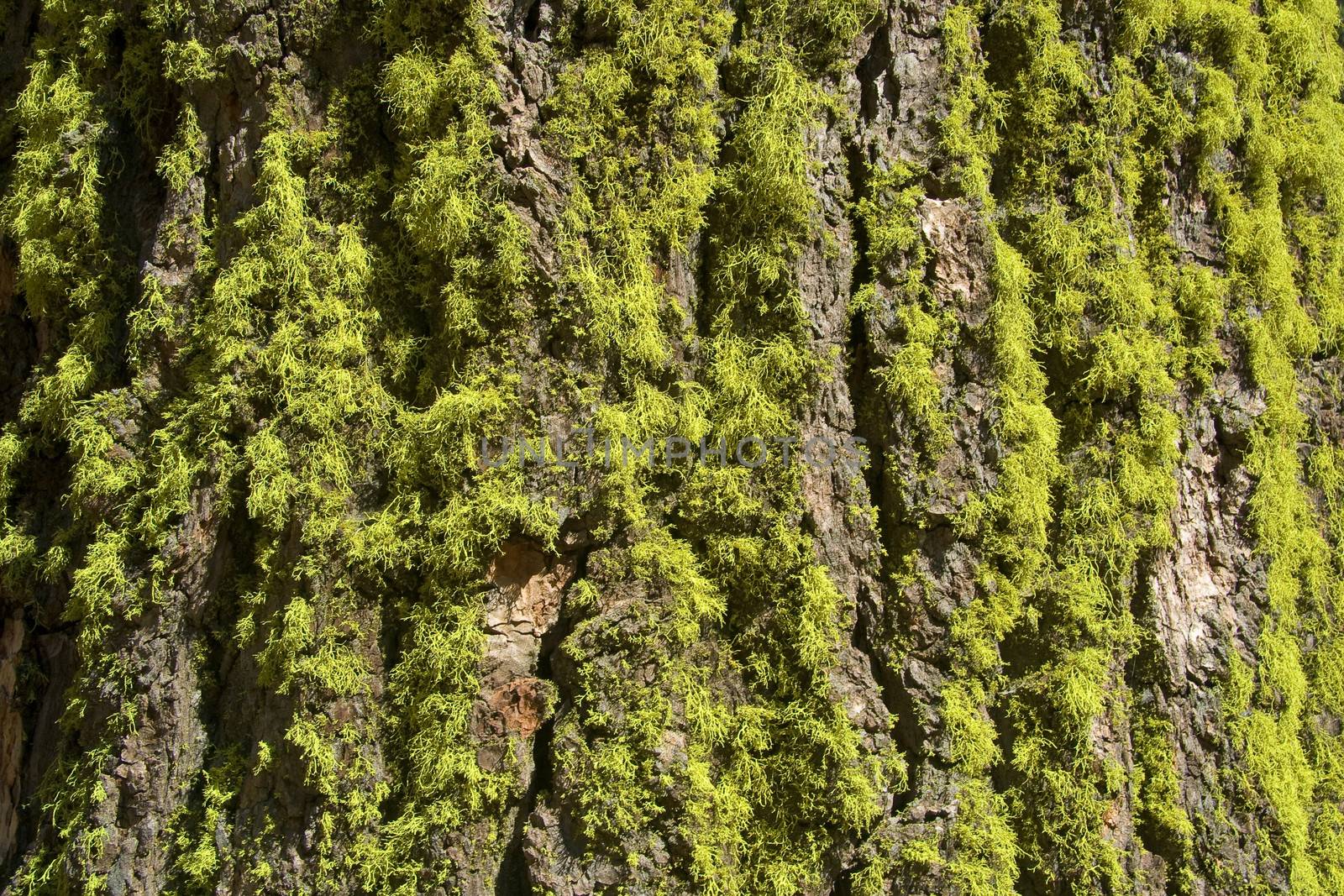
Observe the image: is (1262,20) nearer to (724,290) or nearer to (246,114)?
(724,290)

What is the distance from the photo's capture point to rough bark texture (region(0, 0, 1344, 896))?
2082mm

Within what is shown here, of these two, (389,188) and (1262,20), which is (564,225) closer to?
(389,188)

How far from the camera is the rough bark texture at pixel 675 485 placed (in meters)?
2.08

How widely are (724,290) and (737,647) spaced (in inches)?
36.0

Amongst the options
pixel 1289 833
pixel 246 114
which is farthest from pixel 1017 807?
pixel 246 114

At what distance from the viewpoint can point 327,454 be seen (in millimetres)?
2160

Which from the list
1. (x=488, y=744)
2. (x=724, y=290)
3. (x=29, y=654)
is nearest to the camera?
(x=488, y=744)

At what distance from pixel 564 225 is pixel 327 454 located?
830 millimetres

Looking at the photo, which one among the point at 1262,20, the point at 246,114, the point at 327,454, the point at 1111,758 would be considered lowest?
the point at 1111,758

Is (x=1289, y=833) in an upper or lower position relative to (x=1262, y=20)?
lower

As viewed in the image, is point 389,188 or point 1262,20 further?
point 1262,20

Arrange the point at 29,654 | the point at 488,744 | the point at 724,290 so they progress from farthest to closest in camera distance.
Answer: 1. the point at 29,654
2. the point at 724,290
3. the point at 488,744

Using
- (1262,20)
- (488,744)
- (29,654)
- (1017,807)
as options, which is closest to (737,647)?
(488,744)

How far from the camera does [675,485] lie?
2182 millimetres
